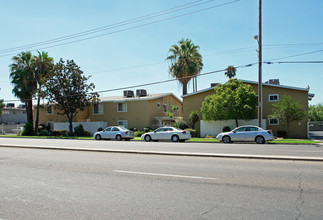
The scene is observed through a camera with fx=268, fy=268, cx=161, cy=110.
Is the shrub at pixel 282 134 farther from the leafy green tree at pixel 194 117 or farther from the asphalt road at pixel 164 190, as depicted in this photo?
the asphalt road at pixel 164 190

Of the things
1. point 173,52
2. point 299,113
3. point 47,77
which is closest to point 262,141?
point 299,113

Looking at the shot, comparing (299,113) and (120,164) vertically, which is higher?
(299,113)

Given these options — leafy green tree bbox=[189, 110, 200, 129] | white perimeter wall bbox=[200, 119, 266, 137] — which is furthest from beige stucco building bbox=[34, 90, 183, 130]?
white perimeter wall bbox=[200, 119, 266, 137]

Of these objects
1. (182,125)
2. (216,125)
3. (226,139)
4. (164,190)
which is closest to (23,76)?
(182,125)

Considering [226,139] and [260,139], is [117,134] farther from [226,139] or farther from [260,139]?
[260,139]

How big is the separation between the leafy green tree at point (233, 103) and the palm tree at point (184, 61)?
382 inches

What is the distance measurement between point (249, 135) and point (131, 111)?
67.5 feet

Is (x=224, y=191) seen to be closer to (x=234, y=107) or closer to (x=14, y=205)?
(x=14, y=205)

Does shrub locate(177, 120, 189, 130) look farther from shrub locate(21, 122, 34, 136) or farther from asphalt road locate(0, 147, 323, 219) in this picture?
shrub locate(21, 122, 34, 136)

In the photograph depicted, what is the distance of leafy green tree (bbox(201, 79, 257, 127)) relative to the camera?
27.0 meters

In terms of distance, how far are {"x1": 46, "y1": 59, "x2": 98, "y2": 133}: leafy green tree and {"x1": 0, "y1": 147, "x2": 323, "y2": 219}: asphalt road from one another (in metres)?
27.2

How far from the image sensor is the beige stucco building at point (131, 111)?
3694 centimetres

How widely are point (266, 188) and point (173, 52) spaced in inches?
1344

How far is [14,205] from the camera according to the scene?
5.32m
